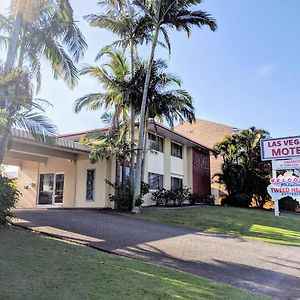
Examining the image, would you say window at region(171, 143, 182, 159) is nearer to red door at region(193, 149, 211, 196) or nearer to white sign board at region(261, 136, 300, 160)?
red door at region(193, 149, 211, 196)

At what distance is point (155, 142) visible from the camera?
2438 centimetres

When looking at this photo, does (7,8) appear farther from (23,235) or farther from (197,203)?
(197,203)

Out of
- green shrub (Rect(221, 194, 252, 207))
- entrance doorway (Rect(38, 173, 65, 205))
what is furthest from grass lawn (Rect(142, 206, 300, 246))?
green shrub (Rect(221, 194, 252, 207))

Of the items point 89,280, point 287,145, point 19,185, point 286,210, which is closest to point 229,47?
point 287,145

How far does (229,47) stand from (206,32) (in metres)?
2.89

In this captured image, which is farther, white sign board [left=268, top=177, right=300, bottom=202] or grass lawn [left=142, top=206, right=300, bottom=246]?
white sign board [left=268, top=177, right=300, bottom=202]

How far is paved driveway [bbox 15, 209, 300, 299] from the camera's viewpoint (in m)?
7.56

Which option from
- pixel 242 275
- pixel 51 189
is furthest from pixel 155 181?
pixel 242 275

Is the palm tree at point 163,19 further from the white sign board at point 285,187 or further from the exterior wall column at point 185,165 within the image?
the exterior wall column at point 185,165

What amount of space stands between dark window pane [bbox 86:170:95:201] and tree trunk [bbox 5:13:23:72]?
33.5 ft

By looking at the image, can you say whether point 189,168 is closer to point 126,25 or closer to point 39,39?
point 126,25

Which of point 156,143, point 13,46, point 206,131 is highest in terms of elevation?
point 206,131

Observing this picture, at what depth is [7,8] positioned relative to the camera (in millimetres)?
12859

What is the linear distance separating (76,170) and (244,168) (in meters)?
16.0
